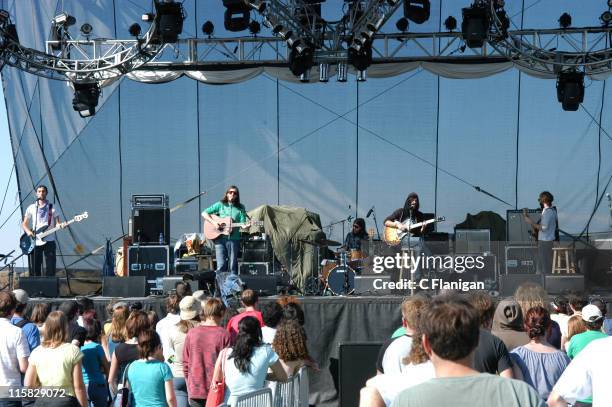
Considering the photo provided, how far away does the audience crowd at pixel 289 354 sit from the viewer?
2797 millimetres

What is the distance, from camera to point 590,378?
3.71 m

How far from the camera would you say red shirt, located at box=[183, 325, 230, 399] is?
6762 millimetres

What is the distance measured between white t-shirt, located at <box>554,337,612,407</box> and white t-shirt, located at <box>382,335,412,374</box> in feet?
2.95

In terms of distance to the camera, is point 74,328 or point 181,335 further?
point 181,335

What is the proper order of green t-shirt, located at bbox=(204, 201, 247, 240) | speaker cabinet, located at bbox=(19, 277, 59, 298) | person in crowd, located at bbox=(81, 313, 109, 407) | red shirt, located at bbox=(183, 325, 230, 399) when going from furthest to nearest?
green t-shirt, located at bbox=(204, 201, 247, 240)
speaker cabinet, located at bbox=(19, 277, 59, 298)
red shirt, located at bbox=(183, 325, 230, 399)
person in crowd, located at bbox=(81, 313, 109, 407)

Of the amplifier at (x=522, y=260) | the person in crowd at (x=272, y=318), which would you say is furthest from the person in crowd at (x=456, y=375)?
the amplifier at (x=522, y=260)

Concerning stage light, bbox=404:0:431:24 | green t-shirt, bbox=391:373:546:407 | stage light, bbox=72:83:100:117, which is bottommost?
green t-shirt, bbox=391:373:546:407

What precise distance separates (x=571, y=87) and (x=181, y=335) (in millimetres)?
9612

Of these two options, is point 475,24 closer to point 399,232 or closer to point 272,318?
point 399,232

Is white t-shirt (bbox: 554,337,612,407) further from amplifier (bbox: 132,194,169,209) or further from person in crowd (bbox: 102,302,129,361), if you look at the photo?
amplifier (bbox: 132,194,169,209)

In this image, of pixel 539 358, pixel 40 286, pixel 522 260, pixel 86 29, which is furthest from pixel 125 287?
pixel 539 358

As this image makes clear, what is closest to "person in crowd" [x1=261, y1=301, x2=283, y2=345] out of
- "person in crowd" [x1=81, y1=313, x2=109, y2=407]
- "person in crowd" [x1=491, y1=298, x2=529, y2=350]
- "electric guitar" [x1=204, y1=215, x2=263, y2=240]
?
"person in crowd" [x1=81, y1=313, x2=109, y2=407]

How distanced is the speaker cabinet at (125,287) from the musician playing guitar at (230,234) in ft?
3.46

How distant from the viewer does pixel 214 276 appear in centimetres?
1332
